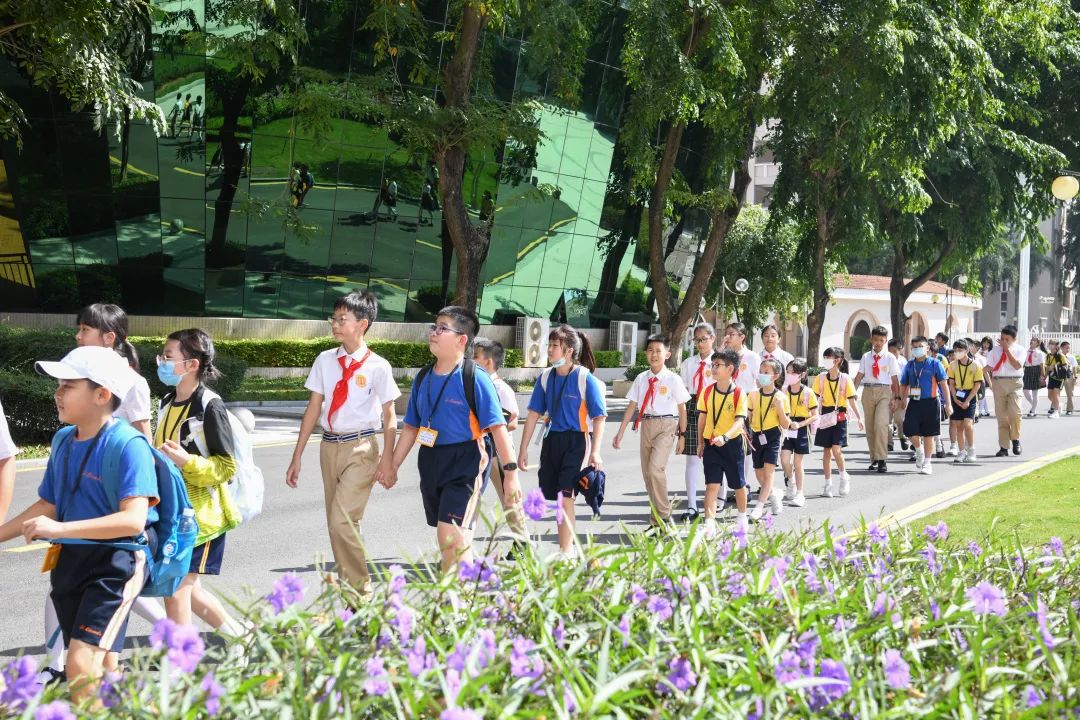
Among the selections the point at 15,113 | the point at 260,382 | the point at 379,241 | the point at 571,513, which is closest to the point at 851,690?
the point at 571,513

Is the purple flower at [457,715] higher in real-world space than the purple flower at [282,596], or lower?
lower

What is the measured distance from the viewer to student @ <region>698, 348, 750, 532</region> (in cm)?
973

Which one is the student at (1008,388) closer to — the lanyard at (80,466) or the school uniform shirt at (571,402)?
the school uniform shirt at (571,402)

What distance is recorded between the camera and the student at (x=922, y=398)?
14625 mm

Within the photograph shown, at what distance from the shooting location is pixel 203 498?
5207 millimetres

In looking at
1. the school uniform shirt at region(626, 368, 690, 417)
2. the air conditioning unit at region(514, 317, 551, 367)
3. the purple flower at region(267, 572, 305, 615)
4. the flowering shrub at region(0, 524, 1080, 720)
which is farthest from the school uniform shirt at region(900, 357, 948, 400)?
the air conditioning unit at region(514, 317, 551, 367)

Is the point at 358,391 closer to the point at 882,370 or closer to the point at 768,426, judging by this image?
the point at 768,426

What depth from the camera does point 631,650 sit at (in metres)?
3.40

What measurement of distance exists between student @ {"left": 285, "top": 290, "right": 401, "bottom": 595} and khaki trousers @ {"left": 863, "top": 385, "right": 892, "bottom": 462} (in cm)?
946

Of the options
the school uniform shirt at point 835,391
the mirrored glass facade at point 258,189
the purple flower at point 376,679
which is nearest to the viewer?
the purple flower at point 376,679

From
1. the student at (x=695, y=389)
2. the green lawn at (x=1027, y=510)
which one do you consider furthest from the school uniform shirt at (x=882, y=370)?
the student at (x=695, y=389)

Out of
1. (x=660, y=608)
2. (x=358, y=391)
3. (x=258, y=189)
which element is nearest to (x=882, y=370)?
(x=358, y=391)

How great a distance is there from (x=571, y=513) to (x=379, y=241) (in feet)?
78.9

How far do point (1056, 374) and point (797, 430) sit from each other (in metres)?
16.7
